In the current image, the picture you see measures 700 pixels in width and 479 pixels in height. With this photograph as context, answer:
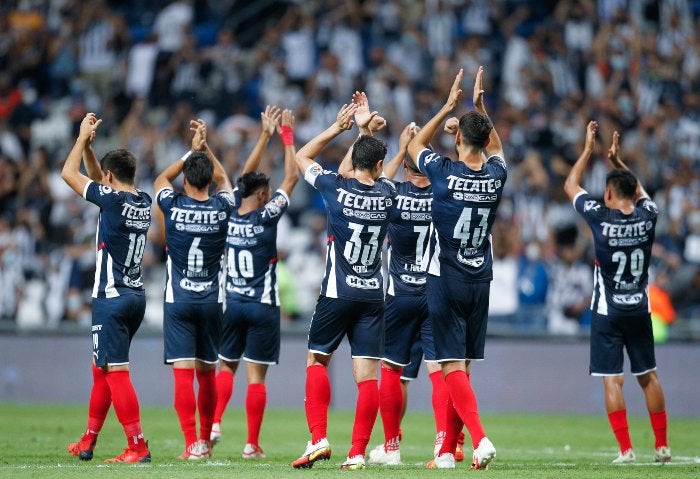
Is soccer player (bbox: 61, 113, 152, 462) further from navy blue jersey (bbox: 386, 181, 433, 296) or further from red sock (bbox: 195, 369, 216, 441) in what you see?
navy blue jersey (bbox: 386, 181, 433, 296)

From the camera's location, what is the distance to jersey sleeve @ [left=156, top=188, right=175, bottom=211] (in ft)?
39.5

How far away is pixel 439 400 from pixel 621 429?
6.06 feet

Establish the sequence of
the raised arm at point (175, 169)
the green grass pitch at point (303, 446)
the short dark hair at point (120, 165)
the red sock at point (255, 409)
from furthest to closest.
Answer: the red sock at point (255, 409) < the raised arm at point (175, 169) < the short dark hair at point (120, 165) < the green grass pitch at point (303, 446)

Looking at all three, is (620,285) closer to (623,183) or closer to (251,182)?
(623,183)

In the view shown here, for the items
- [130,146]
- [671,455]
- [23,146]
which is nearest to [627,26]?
[130,146]

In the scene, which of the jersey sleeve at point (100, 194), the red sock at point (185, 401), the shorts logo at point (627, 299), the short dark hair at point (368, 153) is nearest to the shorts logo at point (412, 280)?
the short dark hair at point (368, 153)

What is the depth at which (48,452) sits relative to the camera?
491 inches

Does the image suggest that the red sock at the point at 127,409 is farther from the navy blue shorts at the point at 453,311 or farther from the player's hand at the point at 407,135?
the player's hand at the point at 407,135

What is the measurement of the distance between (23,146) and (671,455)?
49.2ft

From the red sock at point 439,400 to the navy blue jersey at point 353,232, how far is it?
1531 mm

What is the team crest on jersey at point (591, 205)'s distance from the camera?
12.4m

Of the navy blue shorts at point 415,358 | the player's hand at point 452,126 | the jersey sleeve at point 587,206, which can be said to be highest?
the player's hand at point 452,126

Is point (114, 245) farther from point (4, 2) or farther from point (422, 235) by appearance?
point (4, 2)

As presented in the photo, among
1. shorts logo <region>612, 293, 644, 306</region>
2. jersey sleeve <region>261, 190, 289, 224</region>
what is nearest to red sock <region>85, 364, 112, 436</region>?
jersey sleeve <region>261, 190, 289, 224</region>
